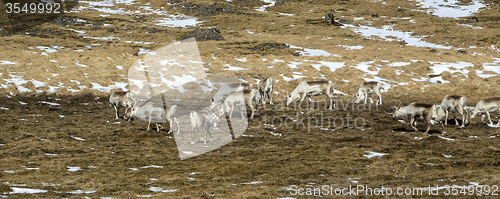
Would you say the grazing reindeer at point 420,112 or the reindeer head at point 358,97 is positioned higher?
the grazing reindeer at point 420,112

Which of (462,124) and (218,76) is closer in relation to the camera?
(462,124)

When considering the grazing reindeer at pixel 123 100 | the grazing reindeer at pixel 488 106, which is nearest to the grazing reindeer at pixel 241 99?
the grazing reindeer at pixel 123 100

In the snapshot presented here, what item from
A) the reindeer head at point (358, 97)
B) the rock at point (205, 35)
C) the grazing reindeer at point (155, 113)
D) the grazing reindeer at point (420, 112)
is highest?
the grazing reindeer at point (420, 112)

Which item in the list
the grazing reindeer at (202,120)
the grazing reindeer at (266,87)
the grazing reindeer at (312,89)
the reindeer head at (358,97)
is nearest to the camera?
the grazing reindeer at (202,120)

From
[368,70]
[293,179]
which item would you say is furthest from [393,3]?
[293,179]

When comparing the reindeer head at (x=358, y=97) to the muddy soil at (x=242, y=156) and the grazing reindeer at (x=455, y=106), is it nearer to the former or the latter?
the muddy soil at (x=242, y=156)

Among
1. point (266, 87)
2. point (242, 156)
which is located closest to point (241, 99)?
point (266, 87)

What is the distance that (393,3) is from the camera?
76688 millimetres

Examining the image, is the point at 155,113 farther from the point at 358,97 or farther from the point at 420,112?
the point at 358,97

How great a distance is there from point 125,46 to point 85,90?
20.4 m

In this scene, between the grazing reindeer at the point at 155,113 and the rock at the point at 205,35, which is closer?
the grazing reindeer at the point at 155,113

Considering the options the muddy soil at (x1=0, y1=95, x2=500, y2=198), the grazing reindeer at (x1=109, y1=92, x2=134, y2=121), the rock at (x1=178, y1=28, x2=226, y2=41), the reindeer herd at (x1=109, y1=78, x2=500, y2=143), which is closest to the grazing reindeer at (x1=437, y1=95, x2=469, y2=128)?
the reindeer herd at (x1=109, y1=78, x2=500, y2=143)

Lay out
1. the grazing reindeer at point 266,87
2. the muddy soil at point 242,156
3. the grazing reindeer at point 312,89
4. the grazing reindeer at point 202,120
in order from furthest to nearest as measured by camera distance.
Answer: the grazing reindeer at point 266,87
the grazing reindeer at point 312,89
the grazing reindeer at point 202,120
the muddy soil at point 242,156

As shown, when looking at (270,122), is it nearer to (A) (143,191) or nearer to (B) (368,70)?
(A) (143,191)
